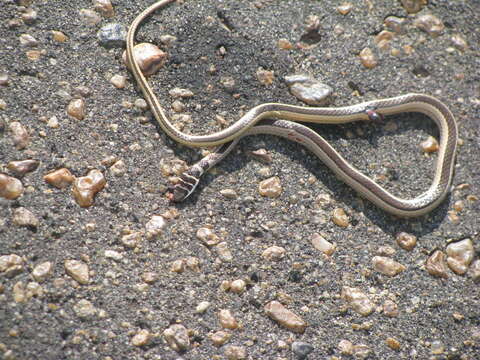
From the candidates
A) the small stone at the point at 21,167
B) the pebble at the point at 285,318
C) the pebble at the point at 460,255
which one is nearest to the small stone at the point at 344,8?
the pebble at the point at 460,255

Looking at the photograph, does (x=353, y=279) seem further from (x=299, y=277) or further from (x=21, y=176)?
(x=21, y=176)

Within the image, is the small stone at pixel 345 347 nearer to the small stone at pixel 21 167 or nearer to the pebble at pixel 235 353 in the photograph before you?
the pebble at pixel 235 353

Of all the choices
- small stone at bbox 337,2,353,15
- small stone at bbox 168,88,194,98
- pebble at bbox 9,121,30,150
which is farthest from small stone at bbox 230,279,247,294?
small stone at bbox 337,2,353,15

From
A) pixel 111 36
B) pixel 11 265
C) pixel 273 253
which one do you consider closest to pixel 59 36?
pixel 111 36

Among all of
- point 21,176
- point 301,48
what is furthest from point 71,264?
point 301,48

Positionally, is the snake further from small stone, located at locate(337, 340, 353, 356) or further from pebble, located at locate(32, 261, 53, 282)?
small stone, located at locate(337, 340, 353, 356)

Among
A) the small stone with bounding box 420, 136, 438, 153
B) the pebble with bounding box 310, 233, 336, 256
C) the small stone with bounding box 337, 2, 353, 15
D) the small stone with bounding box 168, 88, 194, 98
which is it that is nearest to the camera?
the pebble with bounding box 310, 233, 336, 256
